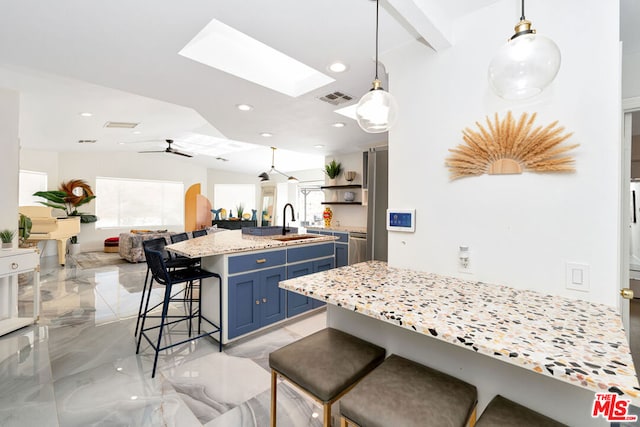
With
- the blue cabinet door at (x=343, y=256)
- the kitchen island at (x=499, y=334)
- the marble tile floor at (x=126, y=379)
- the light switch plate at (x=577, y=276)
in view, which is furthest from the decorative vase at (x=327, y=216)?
the light switch plate at (x=577, y=276)

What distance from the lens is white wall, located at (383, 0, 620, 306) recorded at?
1.17 meters

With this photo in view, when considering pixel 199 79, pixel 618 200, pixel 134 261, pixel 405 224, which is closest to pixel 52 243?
pixel 134 261

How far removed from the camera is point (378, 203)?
307 cm

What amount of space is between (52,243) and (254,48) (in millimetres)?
7437

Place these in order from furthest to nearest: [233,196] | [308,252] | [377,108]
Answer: [233,196] → [308,252] → [377,108]

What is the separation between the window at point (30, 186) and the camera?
6.22 m

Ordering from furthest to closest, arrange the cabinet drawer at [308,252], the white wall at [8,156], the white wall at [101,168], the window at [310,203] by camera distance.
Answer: the window at [310,203], the white wall at [101,168], the cabinet drawer at [308,252], the white wall at [8,156]

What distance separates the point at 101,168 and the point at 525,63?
9458 millimetres

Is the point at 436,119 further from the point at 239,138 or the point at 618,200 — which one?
the point at 239,138

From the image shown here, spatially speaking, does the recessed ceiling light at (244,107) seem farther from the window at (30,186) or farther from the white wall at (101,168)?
the white wall at (101,168)

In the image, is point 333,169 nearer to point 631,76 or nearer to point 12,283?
point 631,76

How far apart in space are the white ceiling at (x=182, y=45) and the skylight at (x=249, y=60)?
0.29 ft

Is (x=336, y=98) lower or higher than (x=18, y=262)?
higher

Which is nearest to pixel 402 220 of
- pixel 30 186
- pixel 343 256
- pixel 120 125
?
pixel 343 256
